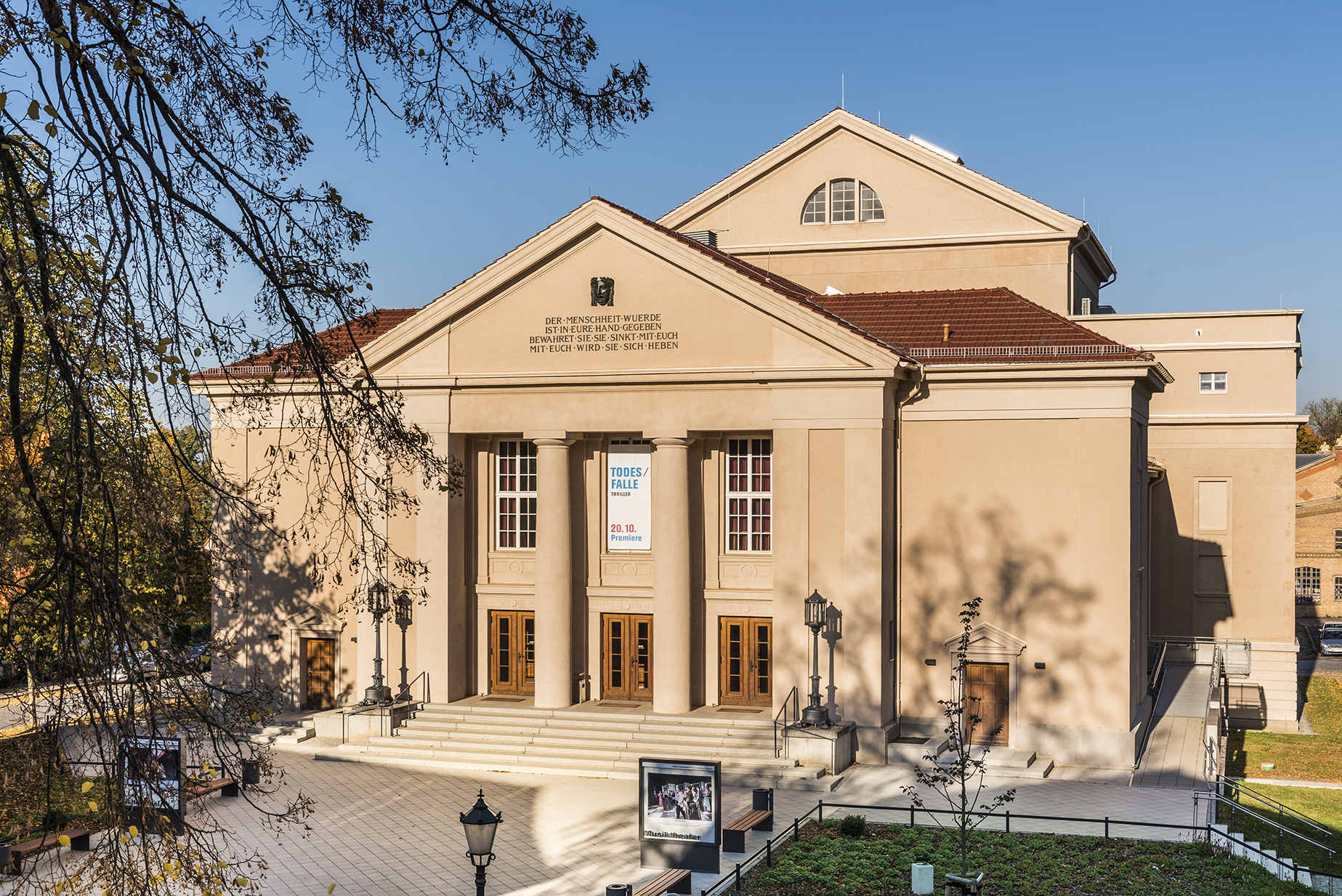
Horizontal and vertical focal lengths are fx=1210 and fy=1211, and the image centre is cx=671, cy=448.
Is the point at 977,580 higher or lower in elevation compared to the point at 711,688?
higher

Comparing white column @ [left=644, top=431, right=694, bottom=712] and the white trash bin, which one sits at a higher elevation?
white column @ [left=644, top=431, right=694, bottom=712]

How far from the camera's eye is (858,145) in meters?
37.1

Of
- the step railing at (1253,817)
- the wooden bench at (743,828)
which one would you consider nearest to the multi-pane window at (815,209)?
the step railing at (1253,817)

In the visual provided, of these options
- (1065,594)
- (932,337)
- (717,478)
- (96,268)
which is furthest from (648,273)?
(96,268)

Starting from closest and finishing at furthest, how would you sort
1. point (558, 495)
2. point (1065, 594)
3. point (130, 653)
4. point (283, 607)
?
point (130, 653)
point (1065, 594)
point (558, 495)
point (283, 607)

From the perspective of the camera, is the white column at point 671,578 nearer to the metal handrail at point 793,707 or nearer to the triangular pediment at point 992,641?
the metal handrail at point 793,707

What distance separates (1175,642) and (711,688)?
60.4ft

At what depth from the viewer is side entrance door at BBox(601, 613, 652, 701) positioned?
92.8 ft

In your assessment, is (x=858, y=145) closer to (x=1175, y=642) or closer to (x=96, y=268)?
(x=1175, y=642)

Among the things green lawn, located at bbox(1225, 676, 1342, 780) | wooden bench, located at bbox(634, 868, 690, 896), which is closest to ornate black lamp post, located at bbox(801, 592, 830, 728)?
wooden bench, located at bbox(634, 868, 690, 896)

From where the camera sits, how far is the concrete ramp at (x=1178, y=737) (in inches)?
960

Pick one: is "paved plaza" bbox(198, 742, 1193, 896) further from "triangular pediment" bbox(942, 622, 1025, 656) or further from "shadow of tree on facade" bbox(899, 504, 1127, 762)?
"triangular pediment" bbox(942, 622, 1025, 656)

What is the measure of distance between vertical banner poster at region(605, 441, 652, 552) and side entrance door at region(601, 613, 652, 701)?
172cm

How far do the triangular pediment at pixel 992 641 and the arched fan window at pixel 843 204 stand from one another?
51.4 ft
